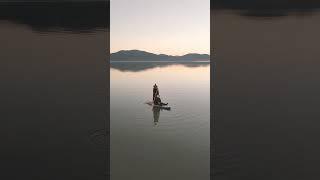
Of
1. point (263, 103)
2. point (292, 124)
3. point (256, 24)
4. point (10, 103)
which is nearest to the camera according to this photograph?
point (292, 124)

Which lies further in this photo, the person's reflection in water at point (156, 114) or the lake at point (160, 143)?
the person's reflection in water at point (156, 114)

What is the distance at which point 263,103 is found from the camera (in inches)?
807

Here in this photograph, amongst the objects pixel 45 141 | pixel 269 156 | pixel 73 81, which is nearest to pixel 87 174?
pixel 45 141

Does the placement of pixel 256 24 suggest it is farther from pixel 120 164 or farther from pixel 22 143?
pixel 22 143

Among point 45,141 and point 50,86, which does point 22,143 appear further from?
point 50,86

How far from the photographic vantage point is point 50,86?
31.5 m

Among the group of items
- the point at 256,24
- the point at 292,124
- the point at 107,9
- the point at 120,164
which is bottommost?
the point at 120,164

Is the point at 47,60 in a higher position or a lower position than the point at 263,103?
higher

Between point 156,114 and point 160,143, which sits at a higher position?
point 156,114

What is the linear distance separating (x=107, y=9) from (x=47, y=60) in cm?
Result: 3793

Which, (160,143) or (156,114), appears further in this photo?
(156,114)

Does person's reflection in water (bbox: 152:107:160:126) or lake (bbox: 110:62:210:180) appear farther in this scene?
person's reflection in water (bbox: 152:107:160:126)

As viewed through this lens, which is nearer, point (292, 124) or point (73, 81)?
point (292, 124)

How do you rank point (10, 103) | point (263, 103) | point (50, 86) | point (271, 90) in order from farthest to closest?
point (50, 86) → point (271, 90) → point (10, 103) → point (263, 103)
